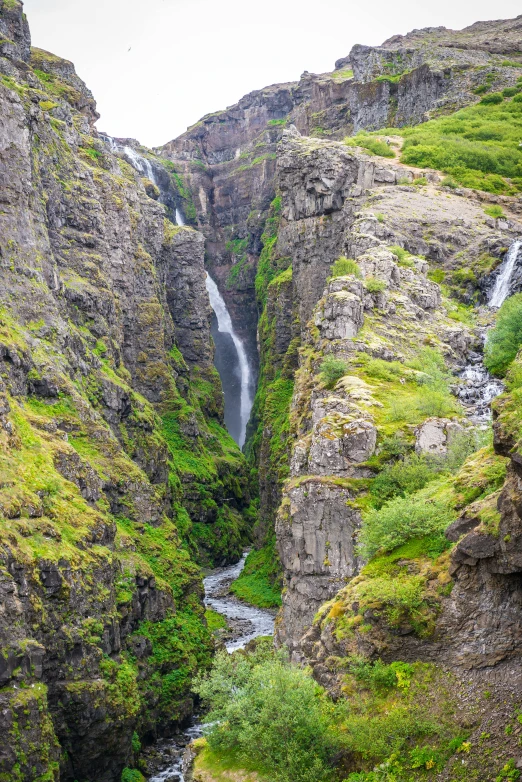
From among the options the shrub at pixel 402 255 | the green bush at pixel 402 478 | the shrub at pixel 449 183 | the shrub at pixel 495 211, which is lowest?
the green bush at pixel 402 478

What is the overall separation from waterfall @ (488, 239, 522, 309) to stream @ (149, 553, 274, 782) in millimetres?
32350

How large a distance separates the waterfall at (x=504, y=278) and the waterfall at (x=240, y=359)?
81.3m

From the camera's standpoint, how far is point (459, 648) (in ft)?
68.3

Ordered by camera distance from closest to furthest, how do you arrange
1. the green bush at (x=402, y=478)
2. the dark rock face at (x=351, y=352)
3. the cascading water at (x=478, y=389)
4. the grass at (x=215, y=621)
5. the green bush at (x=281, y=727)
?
the green bush at (x=281, y=727) → the dark rock face at (x=351, y=352) → the green bush at (x=402, y=478) → the cascading water at (x=478, y=389) → the grass at (x=215, y=621)

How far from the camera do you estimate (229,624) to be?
65.5m

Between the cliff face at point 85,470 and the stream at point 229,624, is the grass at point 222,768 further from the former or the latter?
the cliff face at point 85,470

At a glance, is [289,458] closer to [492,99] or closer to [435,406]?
[435,406]

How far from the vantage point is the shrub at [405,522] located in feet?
81.8

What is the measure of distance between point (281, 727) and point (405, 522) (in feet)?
26.9

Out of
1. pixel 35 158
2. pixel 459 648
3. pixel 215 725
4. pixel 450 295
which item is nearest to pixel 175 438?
pixel 35 158

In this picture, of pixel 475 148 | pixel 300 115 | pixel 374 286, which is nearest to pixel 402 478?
pixel 374 286

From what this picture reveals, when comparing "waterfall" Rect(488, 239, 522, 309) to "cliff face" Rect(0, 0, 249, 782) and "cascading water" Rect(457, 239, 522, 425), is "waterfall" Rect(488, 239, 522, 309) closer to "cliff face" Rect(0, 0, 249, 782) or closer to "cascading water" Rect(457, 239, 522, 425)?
"cascading water" Rect(457, 239, 522, 425)

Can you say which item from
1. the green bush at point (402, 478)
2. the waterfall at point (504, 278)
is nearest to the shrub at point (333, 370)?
the green bush at point (402, 478)

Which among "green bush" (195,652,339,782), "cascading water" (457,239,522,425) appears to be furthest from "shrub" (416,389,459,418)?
"green bush" (195,652,339,782)
